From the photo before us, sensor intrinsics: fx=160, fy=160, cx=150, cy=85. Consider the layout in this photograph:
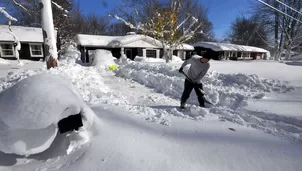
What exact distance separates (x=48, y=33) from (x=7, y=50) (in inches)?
673

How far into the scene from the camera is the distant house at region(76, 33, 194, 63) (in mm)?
19172

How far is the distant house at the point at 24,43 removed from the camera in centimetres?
1744

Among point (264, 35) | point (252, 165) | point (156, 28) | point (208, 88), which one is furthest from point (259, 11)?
point (252, 165)

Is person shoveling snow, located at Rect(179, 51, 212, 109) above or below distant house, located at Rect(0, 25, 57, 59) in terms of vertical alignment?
below

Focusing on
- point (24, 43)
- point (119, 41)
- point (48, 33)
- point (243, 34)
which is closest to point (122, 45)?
point (119, 41)

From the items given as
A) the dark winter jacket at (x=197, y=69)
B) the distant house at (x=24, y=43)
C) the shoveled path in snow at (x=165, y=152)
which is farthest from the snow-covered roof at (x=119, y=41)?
the shoveled path in snow at (x=165, y=152)

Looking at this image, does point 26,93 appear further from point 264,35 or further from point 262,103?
point 264,35

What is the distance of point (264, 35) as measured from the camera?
90.1 feet

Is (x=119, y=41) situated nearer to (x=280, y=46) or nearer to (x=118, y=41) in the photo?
(x=118, y=41)

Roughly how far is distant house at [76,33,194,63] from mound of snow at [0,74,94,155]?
1806 centimetres

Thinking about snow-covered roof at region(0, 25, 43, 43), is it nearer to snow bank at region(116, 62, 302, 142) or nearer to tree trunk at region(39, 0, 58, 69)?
tree trunk at region(39, 0, 58, 69)

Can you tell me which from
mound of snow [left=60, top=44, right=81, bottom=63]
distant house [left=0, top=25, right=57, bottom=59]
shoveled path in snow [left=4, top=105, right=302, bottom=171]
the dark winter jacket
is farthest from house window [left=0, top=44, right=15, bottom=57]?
the dark winter jacket

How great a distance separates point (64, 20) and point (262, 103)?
→ 2220cm

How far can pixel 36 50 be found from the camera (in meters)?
19.1
